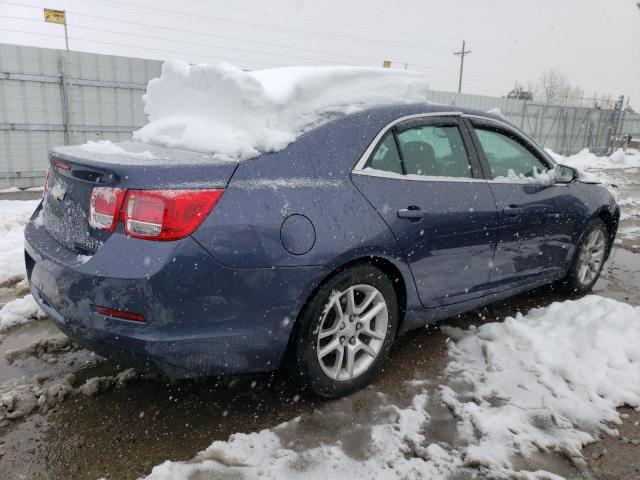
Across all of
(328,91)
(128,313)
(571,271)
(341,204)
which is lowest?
(571,271)

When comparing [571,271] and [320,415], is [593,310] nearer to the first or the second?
[571,271]

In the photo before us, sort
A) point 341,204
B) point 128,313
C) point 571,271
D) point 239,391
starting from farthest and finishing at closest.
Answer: point 571,271, point 239,391, point 341,204, point 128,313

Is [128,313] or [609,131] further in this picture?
[609,131]

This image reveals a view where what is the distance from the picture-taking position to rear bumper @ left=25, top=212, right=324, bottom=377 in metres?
2.09

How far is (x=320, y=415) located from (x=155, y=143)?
172 cm

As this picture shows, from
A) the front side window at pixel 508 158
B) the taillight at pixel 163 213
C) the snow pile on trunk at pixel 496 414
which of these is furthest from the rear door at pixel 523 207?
the taillight at pixel 163 213

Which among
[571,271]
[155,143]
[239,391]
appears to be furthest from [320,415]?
[571,271]

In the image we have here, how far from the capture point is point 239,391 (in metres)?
2.81

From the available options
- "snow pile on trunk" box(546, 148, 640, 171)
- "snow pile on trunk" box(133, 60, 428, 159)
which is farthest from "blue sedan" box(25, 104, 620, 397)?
"snow pile on trunk" box(546, 148, 640, 171)

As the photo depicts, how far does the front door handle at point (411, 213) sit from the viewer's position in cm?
277

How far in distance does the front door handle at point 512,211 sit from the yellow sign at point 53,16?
1026 centimetres

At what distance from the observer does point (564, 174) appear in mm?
3846

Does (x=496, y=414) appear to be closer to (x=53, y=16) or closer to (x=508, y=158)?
(x=508, y=158)

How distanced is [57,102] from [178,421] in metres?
9.56
